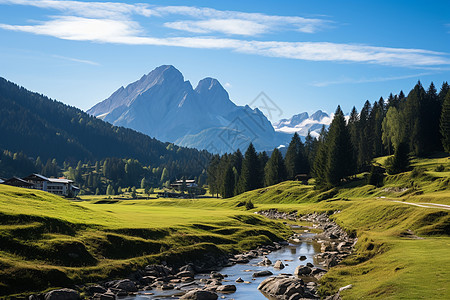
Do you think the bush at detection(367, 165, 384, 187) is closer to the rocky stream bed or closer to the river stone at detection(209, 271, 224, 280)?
the rocky stream bed

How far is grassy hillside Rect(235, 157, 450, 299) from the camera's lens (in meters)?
28.5

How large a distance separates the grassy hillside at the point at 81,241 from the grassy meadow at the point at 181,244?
91mm

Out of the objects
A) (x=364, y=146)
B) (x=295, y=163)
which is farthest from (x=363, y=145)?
(x=295, y=163)

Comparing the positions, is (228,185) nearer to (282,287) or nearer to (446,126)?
(446,126)

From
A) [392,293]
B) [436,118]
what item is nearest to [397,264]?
[392,293]

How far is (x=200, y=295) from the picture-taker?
32.9 m

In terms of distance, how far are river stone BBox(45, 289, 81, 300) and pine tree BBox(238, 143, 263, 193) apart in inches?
5448

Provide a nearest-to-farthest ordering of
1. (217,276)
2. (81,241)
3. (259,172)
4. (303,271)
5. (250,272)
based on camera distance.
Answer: (81,241), (303,271), (217,276), (250,272), (259,172)

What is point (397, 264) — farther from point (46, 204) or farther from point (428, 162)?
point (428, 162)

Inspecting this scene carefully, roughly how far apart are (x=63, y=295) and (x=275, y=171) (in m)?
142

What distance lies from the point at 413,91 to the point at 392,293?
144047mm


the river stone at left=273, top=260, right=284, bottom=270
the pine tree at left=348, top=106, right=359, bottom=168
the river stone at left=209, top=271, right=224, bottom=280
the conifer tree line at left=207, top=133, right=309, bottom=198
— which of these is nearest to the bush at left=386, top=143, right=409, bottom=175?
the pine tree at left=348, top=106, right=359, bottom=168

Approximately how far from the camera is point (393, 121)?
153 m

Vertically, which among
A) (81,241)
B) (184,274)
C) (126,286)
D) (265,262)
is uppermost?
(81,241)
